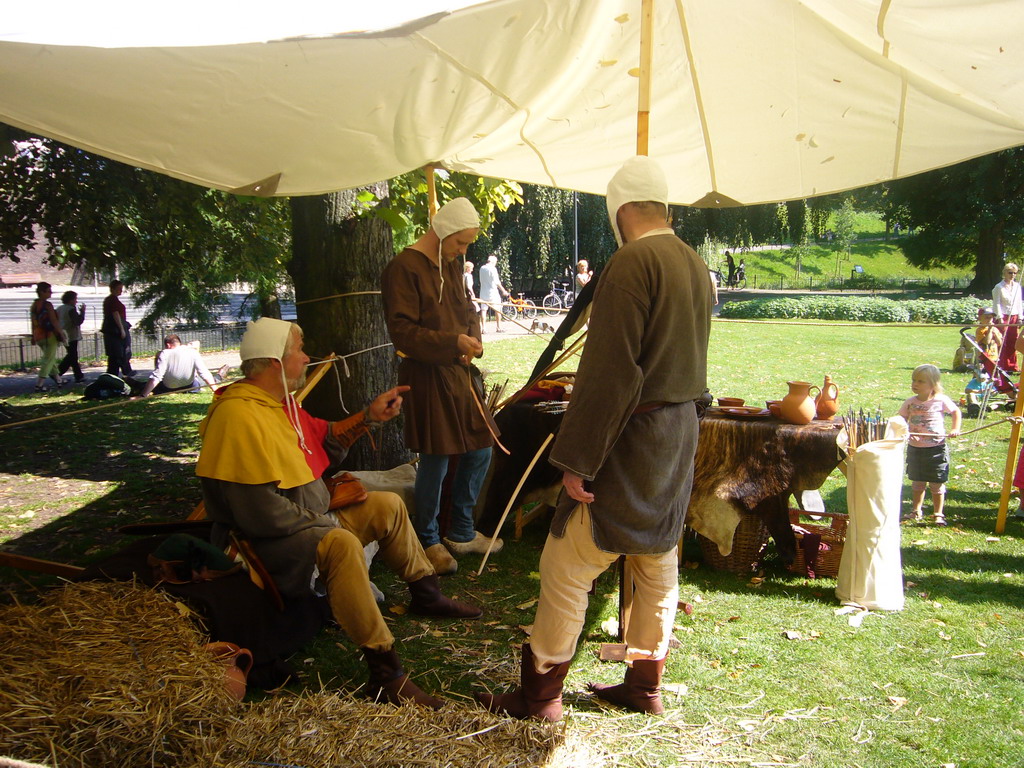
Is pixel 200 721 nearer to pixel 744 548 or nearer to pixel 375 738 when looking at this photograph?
pixel 375 738

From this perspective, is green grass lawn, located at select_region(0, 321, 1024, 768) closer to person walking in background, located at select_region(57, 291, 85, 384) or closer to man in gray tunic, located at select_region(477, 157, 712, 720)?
man in gray tunic, located at select_region(477, 157, 712, 720)

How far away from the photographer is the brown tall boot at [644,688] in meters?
2.75

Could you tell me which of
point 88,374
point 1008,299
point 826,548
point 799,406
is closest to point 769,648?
point 826,548

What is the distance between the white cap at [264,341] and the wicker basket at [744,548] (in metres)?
2.57

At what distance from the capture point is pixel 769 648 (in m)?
3.31

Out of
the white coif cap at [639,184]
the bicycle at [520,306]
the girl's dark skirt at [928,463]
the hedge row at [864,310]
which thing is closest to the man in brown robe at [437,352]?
the bicycle at [520,306]

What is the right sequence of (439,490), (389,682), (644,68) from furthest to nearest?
(439,490) < (644,68) < (389,682)

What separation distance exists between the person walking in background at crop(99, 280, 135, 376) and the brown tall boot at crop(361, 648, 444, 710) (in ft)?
37.5

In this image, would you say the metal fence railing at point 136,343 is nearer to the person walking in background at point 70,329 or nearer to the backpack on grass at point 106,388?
the person walking in background at point 70,329

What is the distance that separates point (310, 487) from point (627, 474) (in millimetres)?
1246

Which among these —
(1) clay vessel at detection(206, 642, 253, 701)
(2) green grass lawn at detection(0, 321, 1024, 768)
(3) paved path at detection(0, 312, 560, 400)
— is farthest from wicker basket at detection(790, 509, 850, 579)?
(3) paved path at detection(0, 312, 560, 400)

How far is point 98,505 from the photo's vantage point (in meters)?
5.59

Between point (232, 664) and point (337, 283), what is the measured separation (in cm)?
284

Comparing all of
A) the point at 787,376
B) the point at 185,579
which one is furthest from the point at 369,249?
the point at 787,376
